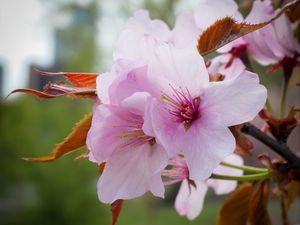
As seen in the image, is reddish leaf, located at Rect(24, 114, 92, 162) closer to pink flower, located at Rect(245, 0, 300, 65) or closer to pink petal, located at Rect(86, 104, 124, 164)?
pink petal, located at Rect(86, 104, 124, 164)

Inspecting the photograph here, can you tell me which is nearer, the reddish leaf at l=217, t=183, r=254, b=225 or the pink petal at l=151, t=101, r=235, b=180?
the pink petal at l=151, t=101, r=235, b=180

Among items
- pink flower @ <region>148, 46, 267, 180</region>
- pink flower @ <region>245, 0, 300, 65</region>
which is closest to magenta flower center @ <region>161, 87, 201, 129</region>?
pink flower @ <region>148, 46, 267, 180</region>

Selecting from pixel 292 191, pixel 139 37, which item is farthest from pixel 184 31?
pixel 292 191

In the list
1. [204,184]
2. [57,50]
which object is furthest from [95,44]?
[57,50]

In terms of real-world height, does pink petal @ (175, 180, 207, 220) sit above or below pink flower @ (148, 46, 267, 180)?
below

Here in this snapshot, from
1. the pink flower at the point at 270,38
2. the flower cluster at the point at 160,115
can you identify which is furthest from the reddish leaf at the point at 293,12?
the flower cluster at the point at 160,115

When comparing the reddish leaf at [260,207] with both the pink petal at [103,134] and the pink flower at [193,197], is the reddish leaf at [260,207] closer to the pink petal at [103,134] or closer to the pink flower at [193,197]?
the pink flower at [193,197]

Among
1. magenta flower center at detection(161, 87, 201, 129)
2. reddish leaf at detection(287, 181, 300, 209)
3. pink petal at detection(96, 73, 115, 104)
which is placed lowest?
reddish leaf at detection(287, 181, 300, 209)

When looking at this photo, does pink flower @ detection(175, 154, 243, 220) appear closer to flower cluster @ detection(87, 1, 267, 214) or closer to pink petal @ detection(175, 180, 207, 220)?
pink petal @ detection(175, 180, 207, 220)
